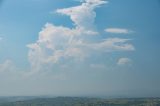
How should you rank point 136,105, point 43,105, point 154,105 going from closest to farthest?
point 154,105, point 136,105, point 43,105

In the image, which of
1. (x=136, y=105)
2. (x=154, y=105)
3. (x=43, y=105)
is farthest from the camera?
(x=43, y=105)

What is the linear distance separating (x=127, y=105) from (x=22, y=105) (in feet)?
91.0

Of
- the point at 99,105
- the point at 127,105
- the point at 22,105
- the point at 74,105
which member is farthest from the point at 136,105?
the point at 22,105

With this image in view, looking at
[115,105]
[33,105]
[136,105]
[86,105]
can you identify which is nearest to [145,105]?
[136,105]

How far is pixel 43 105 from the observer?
265 ft

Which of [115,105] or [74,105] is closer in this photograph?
[115,105]

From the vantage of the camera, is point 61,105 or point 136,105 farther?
point 61,105

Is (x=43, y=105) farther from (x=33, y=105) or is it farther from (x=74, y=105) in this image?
(x=74, y=105)

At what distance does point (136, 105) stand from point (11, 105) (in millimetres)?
32291

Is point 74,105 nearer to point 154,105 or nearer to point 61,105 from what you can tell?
point 61,105

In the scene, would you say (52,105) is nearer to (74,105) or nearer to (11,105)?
(74,105)

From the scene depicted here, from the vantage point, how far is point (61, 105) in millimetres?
82250

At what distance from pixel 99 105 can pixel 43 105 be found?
17.0m

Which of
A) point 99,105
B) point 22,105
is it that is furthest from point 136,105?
point 22,105
